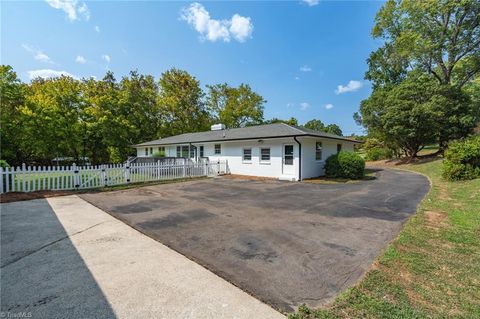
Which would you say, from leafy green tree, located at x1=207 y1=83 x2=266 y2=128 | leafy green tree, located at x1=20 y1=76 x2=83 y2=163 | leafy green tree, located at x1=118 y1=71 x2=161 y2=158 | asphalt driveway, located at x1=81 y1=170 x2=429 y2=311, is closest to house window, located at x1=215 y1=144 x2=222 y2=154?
asphalt driveway, located at x1=81 y1=170 x2=429 y2=311

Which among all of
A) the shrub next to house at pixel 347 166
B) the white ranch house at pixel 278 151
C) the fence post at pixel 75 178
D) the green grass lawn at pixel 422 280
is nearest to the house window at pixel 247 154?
the white ranch house at pixel 278 151

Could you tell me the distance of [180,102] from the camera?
33.8m

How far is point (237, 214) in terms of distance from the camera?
20.9ft

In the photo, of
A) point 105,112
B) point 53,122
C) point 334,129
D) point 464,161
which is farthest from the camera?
point 334,129

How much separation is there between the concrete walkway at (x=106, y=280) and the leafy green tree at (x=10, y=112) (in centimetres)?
2101

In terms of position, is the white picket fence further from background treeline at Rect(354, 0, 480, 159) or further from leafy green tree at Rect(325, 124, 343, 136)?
leafy green tree at Rect(325, 124, 343, 136)

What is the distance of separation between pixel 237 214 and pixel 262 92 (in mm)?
36272

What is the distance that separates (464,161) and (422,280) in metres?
11.7

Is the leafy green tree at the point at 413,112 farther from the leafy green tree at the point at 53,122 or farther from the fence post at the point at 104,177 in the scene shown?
the leafy green tree at the point at 53,122

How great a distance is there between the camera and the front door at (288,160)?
561 inches

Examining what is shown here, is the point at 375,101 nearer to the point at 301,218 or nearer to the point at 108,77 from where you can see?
the point at 301,218

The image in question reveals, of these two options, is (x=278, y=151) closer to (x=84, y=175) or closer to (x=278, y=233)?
(x=278, y=233)

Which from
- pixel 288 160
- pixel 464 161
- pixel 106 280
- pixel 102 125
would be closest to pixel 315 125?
pixel 102 125

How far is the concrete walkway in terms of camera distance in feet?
7.86
